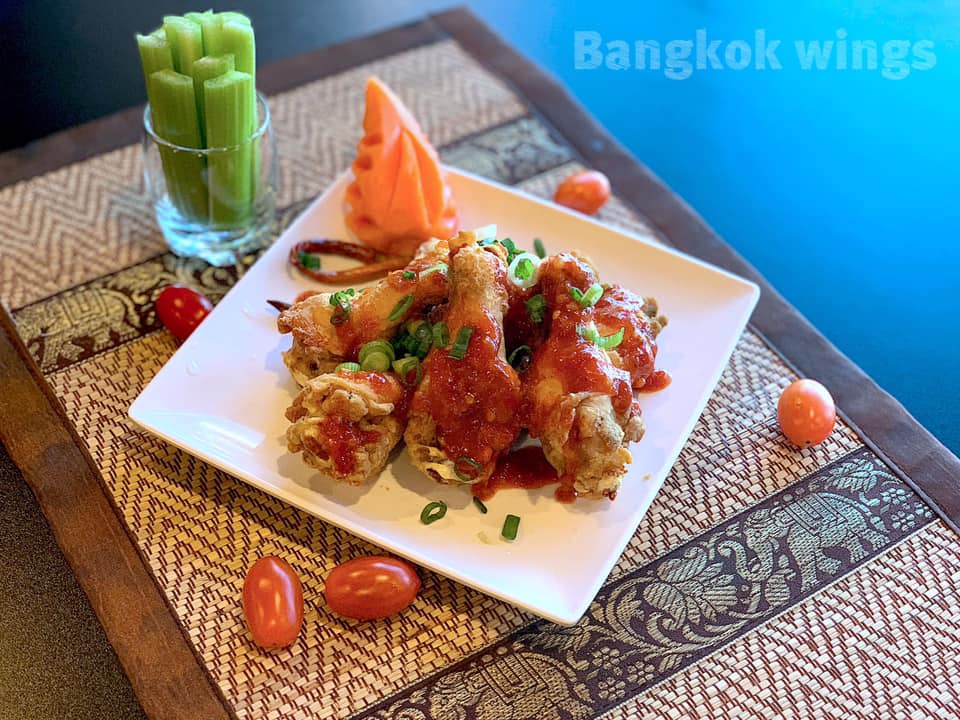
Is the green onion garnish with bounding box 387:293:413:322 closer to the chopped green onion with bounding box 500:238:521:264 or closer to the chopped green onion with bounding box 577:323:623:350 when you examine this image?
the chopped green onion with bounding box 500:238:521:264

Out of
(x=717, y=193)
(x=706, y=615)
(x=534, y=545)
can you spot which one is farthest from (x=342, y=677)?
(x=717, y=193)

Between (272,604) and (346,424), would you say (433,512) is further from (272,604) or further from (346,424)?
(272,604)

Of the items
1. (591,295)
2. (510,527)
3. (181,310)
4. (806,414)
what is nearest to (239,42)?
(181,310)

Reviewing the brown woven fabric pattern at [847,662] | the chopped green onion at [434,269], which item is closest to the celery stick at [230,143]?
the chopped green onion at [434,269]

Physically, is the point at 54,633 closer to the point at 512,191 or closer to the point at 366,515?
the point at 366,515

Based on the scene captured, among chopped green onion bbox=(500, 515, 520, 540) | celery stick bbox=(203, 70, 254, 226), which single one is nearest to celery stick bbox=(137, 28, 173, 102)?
celery stick bbox=(203, 70, 254, 226)

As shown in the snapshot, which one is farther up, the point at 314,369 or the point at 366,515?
the point at 314,369
